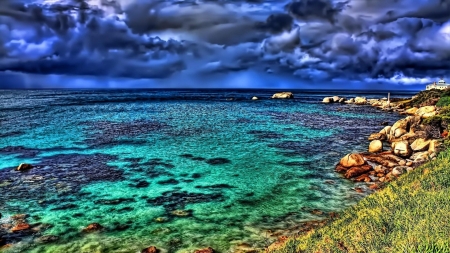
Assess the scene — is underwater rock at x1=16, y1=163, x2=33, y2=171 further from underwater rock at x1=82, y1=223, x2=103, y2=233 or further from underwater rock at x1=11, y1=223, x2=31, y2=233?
underwater rock at x1=82, y1=223, x2=103, y2=233

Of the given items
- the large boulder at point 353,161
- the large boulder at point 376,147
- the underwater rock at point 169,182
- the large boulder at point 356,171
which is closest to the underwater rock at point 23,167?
the underwater rock at point 169,182

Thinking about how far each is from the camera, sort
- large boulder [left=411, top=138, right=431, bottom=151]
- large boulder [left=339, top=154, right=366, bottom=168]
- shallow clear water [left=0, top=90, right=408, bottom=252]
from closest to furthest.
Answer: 1. shallow clear water [left=0, top=90, right=408, bottom=252]
2. large boulder [left=339, top=154, right=366, bottom=168]
3. large boulder [left=411, top=138, right=431, bottom=151]

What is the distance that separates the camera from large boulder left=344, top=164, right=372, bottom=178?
21.6 metres

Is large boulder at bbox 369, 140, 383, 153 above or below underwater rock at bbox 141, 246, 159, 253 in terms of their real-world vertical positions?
above

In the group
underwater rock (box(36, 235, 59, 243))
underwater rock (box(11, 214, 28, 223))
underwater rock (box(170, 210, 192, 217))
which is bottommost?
underwater rock (box(36, 235, 59, 243))

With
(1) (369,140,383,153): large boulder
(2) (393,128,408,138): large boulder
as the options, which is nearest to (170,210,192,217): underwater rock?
(1) (369,140,383,153): large boulder

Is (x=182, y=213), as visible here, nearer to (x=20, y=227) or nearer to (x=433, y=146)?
(x=20, y=227)

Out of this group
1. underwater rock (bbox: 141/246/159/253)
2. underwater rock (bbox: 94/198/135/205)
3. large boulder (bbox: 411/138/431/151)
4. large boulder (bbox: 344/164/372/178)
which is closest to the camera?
underwater rock (bbox: 141/246/159/253)

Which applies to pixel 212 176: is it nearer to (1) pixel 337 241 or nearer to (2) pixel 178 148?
(2) pixel 178 148

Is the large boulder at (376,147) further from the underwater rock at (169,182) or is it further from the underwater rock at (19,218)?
the underwater rock at (19,218)

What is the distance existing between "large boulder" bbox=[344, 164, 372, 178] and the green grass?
884 centimetres

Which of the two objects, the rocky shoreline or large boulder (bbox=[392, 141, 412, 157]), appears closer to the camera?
the rocky shoreline

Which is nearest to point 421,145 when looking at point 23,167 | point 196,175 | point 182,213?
point 196,175

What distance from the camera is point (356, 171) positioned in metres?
21.8
